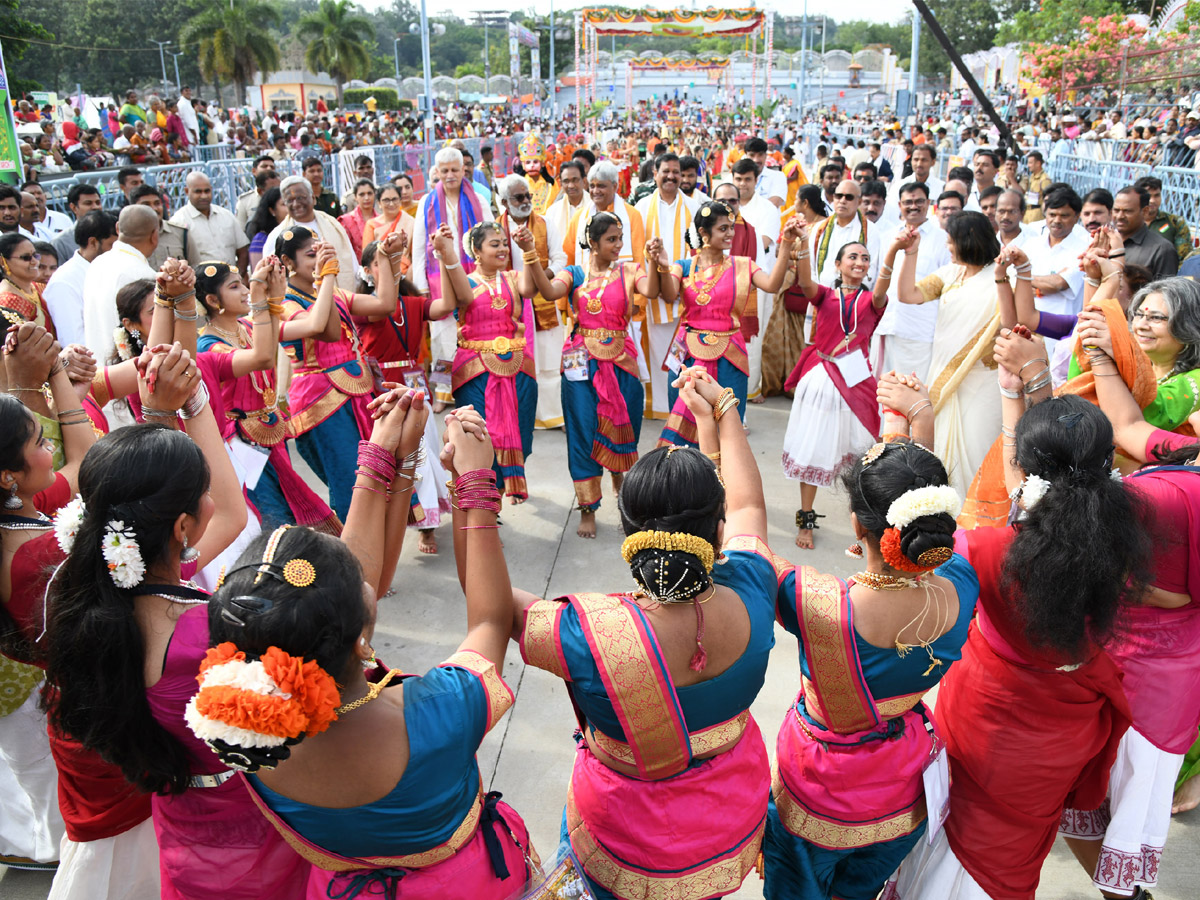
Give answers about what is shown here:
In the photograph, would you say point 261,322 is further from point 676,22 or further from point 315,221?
point 676,22

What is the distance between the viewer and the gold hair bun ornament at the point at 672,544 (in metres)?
1.57

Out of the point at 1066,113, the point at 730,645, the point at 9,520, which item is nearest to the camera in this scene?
the point at 730,645

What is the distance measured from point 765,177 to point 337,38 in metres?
42.7

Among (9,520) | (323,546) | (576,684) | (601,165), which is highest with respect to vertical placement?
(601,165)

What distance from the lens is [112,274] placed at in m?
4.33

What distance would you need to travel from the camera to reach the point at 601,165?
6141mm

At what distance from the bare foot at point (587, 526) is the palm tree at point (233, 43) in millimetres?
40270

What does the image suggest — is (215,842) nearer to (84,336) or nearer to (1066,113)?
(84,336)

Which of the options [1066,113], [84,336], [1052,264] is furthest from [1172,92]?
[84,336]

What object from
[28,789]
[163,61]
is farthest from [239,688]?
[163,61]

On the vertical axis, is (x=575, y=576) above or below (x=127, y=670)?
below

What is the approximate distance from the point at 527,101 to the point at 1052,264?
145 ft

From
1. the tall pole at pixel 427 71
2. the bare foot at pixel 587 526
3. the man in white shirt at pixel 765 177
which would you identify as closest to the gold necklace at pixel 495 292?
the bare foot at pixel 587 526

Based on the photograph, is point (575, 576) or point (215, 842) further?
point (575, 576)
